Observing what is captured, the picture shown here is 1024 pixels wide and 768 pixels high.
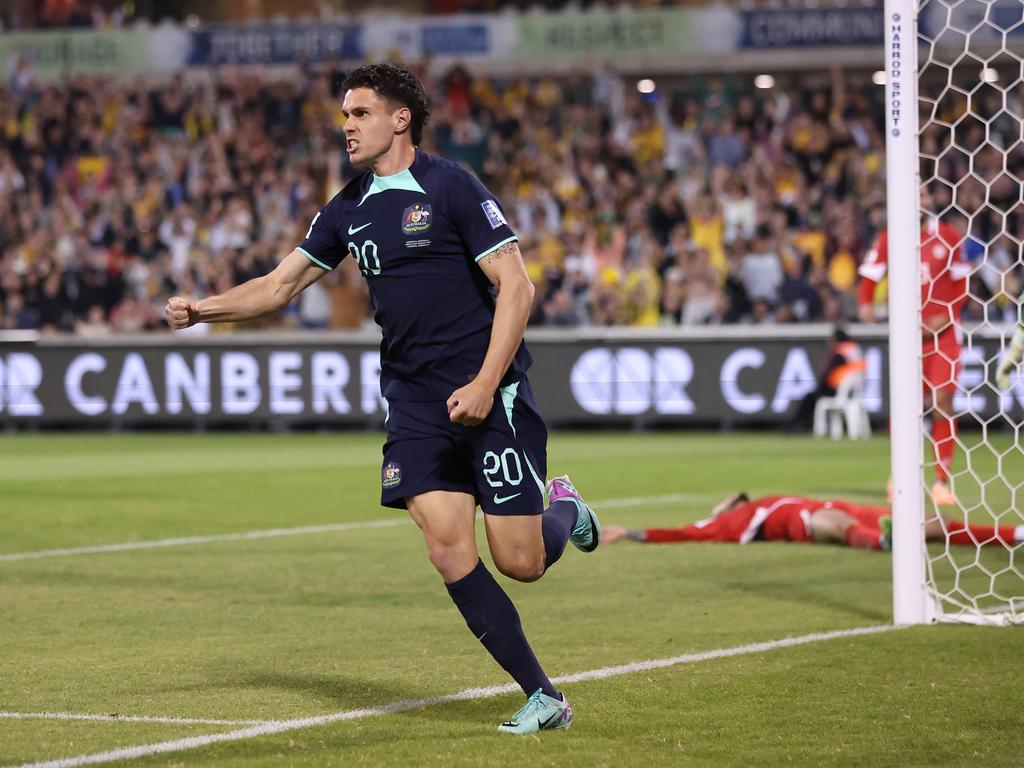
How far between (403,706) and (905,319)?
A: 2.92 metres

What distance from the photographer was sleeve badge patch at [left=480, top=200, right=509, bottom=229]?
209 inches

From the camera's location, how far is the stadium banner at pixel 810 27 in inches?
1232

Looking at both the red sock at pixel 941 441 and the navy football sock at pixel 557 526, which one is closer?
the navy football sock at pixel 557 526

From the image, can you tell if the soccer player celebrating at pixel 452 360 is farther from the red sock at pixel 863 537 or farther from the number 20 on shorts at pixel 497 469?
the red sock at pixel 863 537

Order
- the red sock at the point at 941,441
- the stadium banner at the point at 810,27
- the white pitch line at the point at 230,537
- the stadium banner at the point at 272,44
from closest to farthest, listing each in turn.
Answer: the white pitch line at the point at 230,537, the red sock at the point at 941,441, the stadium banner at the point at 810,27, the stadium banner at the point at 272,44

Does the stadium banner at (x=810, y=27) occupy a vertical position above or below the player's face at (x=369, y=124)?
above

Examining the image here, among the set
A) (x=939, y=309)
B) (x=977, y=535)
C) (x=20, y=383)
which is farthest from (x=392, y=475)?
(x=20, y=383)

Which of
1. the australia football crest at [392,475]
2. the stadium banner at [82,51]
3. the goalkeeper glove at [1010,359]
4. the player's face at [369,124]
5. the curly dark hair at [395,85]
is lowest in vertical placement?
the australia football crest at [392,475]

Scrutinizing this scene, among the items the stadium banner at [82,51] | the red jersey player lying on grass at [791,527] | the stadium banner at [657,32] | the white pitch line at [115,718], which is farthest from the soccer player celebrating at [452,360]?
the stadium banner at [82,51]

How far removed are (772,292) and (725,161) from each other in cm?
513

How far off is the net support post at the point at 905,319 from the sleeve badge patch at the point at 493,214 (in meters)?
2.50

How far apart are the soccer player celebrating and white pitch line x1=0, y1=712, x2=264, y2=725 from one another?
82 cm

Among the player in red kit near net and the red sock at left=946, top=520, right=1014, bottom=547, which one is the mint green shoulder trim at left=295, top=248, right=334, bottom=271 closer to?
the red sock at left=946, top=520, right=1014, bottom=547

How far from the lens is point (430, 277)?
5.41m
